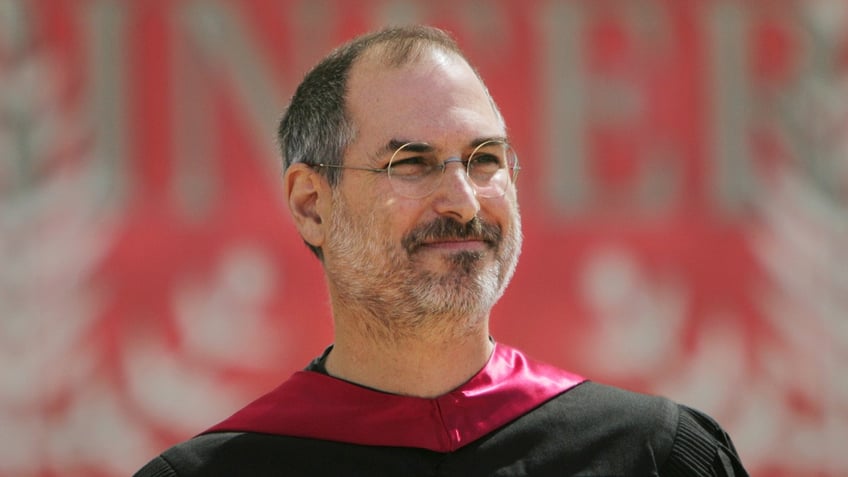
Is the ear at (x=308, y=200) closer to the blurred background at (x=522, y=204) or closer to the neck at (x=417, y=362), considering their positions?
the neck at (x=417, y=362)

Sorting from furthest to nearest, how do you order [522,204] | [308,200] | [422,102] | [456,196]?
[522,204], [308,200], [422,102], [456,196]

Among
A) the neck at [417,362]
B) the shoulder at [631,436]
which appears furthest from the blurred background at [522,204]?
the shoulder at [631,436]

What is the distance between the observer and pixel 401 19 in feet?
16.4

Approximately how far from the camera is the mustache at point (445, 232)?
7.91 feet

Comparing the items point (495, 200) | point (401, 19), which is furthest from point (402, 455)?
point (401, 19)

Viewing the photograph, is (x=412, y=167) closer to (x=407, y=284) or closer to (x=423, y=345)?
(x=407, y=284)

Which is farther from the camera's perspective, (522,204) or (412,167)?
(522,204)

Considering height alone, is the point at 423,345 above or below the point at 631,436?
above

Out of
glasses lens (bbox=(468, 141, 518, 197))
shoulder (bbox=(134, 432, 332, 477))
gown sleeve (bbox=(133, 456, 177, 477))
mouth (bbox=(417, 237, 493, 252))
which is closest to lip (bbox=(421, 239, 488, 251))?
mouth (bbox=(417, 237, 493, 252))

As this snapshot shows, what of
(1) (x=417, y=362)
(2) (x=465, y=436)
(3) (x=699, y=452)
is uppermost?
(1) (x=417, y=362)

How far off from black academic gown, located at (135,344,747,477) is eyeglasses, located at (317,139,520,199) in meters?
0.40

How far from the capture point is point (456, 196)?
2.41m

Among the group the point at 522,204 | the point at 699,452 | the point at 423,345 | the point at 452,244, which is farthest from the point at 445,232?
the point at 522,204

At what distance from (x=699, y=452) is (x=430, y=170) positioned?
2.56 feet
